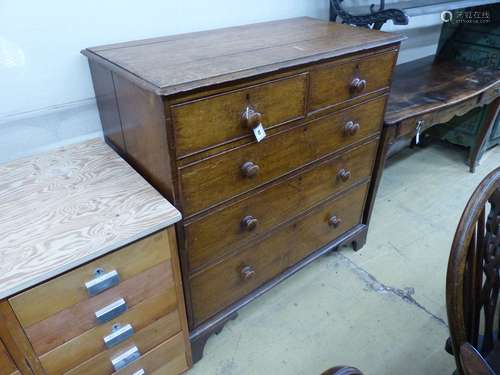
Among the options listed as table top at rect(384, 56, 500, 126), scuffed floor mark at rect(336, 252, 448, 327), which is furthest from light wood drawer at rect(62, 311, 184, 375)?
table top at rect(384, 56, 500, 126)

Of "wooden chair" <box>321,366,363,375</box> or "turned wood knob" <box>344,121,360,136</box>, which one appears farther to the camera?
"turned wood knob" <box>344,121,360,136</box>

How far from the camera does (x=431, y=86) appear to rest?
77.5 inches

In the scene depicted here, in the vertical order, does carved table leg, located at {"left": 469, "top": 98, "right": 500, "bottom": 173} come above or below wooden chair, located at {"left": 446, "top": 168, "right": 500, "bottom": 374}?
below

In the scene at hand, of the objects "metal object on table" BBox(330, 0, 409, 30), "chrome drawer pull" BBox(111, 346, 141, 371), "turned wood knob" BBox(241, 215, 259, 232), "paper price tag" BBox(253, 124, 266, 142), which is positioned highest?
"metal object on table" BBox(330, 0, 409, 30)

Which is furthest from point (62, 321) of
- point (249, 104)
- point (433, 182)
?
point (433, 182)

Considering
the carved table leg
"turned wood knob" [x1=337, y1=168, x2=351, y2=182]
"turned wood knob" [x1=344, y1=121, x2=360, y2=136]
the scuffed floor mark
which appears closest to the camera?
"turned wood knob" [x1=344, y1=121, x2=360, y2=136]

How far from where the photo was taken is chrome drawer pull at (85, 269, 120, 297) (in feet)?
2.85

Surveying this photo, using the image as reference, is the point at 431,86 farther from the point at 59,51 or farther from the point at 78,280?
the point at 78,280

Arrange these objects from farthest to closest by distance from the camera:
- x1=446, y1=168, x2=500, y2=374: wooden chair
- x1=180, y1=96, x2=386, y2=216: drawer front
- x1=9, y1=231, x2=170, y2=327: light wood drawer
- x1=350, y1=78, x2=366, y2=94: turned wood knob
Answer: x1=350, y1=78, x2=366, y2=94: turned wood knob → x1=180, y1=96, x2=386, y2=216: drawer front → x1=9, y1=231, x2=170, y2=327: light wood drawer → x1=446, y1=168, x2=500, y2=374: wooden chair

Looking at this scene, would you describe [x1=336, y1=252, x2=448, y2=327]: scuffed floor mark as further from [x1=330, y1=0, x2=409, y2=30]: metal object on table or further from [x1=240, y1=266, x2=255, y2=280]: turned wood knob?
[x1=330, y1=0, x2=409, y2=30]: metal object on table

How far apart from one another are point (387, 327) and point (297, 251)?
475 mm

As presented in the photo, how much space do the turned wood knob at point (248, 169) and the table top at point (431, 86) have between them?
726 millimetres

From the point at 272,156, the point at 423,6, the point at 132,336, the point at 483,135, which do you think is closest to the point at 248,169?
the point at 272,156

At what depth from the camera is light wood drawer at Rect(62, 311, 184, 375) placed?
100cm
